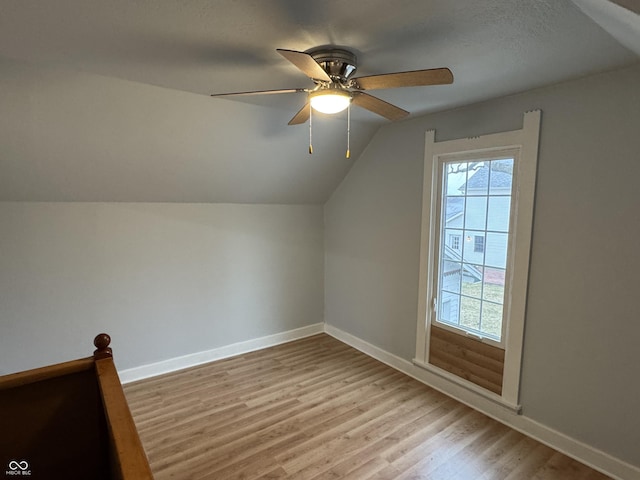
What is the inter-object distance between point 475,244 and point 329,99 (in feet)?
5.78

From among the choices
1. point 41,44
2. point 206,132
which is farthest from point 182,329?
point 41,44

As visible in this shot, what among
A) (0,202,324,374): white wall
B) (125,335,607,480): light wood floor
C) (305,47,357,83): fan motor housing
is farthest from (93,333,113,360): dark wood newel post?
(305,47,357,83): fan motor housing

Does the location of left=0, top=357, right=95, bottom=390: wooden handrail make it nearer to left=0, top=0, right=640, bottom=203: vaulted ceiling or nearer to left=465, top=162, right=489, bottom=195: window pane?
left=0, top=0, right=640, bottom=203: vaulted ceiling

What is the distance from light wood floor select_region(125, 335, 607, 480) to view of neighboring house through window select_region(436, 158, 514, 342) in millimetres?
751

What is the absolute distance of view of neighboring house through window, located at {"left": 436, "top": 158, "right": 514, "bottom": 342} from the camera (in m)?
2.62

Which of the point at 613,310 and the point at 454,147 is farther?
the point at 454,147

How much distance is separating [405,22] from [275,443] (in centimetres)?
259

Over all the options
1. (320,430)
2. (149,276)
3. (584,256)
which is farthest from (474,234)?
(149,276)

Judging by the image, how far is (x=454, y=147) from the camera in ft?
9.31

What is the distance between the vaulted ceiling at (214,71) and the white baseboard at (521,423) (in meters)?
2.27

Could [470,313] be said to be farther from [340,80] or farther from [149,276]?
[149,276]

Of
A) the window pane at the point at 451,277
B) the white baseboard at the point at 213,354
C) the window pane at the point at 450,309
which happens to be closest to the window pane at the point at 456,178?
the window pane at the point at 451,277

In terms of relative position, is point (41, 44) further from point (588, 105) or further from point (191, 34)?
point (588, 105)

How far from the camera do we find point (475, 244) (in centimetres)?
281
